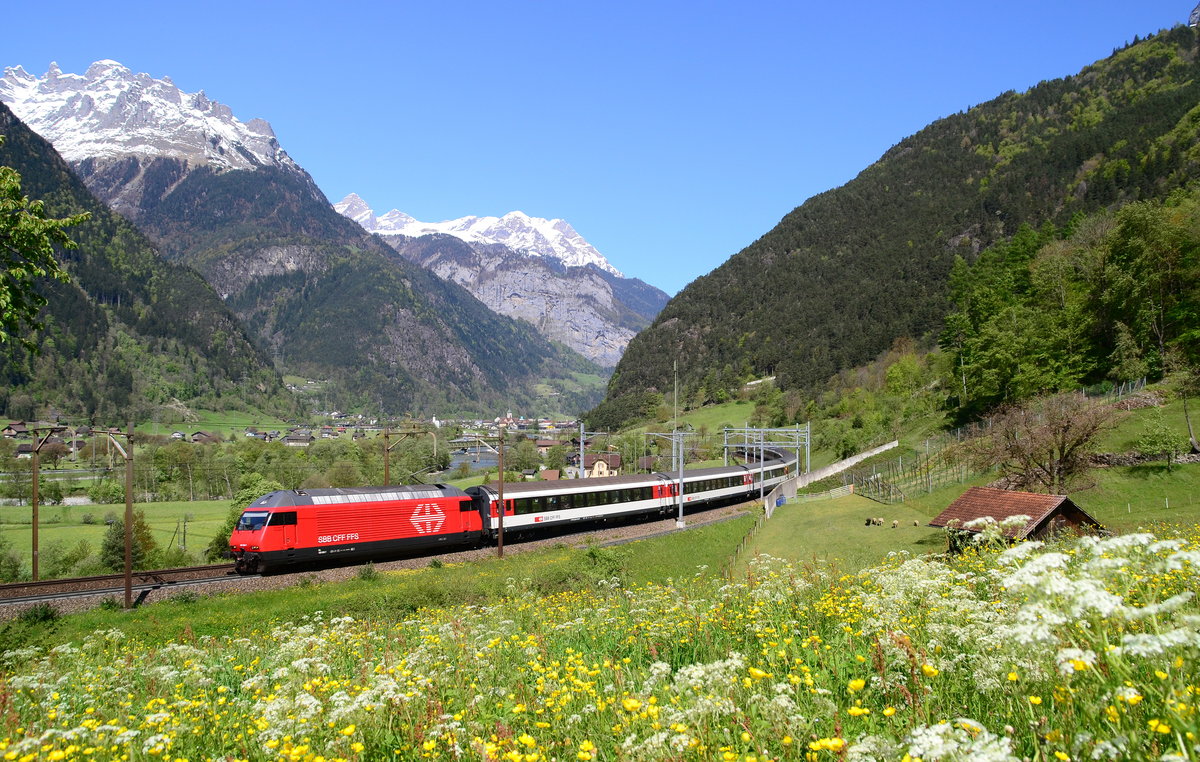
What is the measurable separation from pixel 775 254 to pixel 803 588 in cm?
16037

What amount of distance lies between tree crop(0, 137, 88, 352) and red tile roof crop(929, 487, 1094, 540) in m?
21.7

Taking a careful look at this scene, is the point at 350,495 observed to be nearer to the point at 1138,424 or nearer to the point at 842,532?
the point at 842,532

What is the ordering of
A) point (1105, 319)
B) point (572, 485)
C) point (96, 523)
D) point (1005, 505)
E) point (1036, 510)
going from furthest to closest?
point (96, 523)
point (1105, 319)
point (572, 485)
point (1005, 505)
point (1036, 510)

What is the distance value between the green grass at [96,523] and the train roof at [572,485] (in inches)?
900

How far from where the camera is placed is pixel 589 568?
992 inches

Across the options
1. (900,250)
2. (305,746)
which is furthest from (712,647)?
(900,250)

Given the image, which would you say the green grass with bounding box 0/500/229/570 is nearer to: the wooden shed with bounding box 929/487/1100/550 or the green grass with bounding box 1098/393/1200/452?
the wooden shed with bounding box 929/487/1100/550

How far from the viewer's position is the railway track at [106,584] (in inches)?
897

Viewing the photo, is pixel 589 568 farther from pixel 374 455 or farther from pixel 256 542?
pixel 374 455

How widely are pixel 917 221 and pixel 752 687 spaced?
14931cm

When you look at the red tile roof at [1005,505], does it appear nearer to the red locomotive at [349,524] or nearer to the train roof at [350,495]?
the red locomotive at [349,524]

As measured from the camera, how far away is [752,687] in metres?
4.64

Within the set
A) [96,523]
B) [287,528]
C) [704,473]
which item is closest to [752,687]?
[287,528]

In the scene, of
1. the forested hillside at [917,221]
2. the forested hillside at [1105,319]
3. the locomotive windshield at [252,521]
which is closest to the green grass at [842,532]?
the forested hillside at [1105,319]
